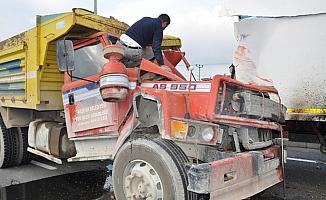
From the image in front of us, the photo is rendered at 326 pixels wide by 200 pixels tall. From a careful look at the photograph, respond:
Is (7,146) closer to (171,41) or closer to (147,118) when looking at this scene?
(171,41)

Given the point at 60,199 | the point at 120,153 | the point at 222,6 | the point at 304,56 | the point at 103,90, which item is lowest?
the point at 60,199

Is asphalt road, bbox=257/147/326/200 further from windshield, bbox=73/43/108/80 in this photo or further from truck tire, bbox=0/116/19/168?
truck tire, bbox=0/116/19/168

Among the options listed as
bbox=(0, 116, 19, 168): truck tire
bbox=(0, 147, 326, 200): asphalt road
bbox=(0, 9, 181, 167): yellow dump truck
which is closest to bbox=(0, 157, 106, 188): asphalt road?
bbox=(0, 147, 326, 200): asphalt road

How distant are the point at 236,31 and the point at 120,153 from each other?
94.8 inches

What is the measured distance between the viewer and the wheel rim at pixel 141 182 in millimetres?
3555

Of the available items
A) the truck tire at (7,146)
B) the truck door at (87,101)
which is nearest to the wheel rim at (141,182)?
the truck door at (87,101)

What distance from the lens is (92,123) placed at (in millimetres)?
4594

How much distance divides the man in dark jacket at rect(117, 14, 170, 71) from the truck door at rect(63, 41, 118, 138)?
1.13 feet

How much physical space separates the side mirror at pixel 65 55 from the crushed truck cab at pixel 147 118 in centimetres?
1

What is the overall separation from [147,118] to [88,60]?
1364 millimetres

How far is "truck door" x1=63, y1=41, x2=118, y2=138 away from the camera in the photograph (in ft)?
14.5

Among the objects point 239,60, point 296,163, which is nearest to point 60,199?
point 239,60

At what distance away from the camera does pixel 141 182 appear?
370 centimetres

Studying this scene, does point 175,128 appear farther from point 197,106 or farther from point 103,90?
point 103,90
